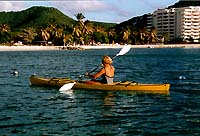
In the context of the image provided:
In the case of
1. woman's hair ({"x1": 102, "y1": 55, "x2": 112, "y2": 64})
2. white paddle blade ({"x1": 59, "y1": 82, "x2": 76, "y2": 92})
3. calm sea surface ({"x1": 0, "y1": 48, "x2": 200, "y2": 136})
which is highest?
woman's hair ({"x1": 102, "y1": 55, "x2": 112, "y2": 64})

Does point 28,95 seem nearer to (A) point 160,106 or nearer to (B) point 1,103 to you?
(B) point 1,103

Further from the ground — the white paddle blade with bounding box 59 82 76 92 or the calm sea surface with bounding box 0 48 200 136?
the white paddle blade with bounding box 59 82 76 92

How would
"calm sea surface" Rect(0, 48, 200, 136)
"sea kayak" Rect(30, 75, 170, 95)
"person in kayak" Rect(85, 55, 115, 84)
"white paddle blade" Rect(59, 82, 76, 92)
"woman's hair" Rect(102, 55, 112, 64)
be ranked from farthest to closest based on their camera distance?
1. "white paddle blade" Rect(59, 82, 76, 92)
2. "sea kayak" Rect(30, 75, 170, 95)
3. "person in kayak" Rect(85, 55, 115, 84)
4. "woman's hair" Rect(102, 55, 112, 64)
5. "calm sea surface" Rect(0, 48, 200, 136)

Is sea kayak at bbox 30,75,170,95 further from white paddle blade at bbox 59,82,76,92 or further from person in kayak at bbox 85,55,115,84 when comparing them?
white paddle blade at bbox 59,82,76,92

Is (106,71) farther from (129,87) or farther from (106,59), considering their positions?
(129,87)

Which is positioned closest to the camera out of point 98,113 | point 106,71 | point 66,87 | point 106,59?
point 98,113

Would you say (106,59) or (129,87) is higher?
(106,59)

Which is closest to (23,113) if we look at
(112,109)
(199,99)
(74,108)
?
(74,108)

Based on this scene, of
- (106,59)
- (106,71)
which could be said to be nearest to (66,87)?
(106,71)

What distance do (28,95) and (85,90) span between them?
167 inches

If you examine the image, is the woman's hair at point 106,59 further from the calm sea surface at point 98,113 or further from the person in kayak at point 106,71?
the calm sea surface at point 98,113

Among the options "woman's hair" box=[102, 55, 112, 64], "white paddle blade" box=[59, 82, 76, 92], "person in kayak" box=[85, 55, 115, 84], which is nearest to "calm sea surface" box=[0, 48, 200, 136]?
"white paddle blade" box=[59, 82, 76, 92]

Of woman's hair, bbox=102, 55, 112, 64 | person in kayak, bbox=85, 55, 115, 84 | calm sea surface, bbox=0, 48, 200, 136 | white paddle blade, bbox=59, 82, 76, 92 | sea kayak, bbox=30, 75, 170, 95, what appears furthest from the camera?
white paddle blade, bbox=59, 82, 76, 92

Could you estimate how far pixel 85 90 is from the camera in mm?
30828
